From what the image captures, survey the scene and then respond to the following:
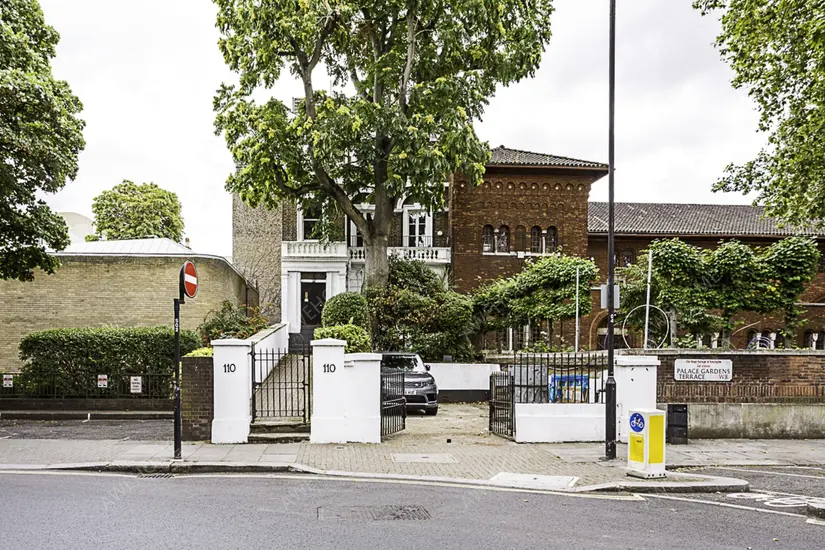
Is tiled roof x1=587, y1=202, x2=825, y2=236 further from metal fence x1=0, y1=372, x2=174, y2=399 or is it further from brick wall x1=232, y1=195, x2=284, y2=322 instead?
metal fence x1=0, y1=372, x2=174, y2=399

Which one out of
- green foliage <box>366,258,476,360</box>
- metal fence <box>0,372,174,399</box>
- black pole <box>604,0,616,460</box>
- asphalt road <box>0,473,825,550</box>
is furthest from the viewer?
green foliage <box>366,258,476,360</box>

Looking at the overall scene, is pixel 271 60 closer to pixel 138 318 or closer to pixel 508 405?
pixel 138 318

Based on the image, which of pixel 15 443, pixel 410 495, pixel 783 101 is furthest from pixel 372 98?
pixel 410 495

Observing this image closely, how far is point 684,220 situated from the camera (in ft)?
140

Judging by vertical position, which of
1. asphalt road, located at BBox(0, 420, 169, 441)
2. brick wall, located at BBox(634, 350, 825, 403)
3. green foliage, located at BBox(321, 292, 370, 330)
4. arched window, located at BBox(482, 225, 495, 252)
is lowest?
asphalt road, located at BBox(0, 420, 169, 441)

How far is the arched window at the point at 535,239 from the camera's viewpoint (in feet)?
118

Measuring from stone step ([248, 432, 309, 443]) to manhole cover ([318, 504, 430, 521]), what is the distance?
203 inches

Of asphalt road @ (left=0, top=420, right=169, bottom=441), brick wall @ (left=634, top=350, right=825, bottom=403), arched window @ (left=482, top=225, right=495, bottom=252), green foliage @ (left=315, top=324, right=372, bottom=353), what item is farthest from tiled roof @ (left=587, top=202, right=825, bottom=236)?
asphalt road @ (left=0, top=420, right=169, bottom=441)

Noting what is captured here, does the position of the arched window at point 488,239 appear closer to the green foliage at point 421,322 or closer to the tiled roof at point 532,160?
the tiled roof at point 532,160

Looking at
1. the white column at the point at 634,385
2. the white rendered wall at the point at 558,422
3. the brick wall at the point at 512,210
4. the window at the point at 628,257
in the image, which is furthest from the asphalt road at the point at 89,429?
the window at the point at 628,257

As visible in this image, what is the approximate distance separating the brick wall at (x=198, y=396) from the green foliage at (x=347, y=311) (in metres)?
10.1

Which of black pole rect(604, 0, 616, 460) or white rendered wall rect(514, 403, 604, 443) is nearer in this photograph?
black pole rect(604, 0, 616, 460)

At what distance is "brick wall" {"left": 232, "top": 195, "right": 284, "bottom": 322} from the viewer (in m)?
37.7

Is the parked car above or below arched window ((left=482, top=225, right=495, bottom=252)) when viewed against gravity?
below
